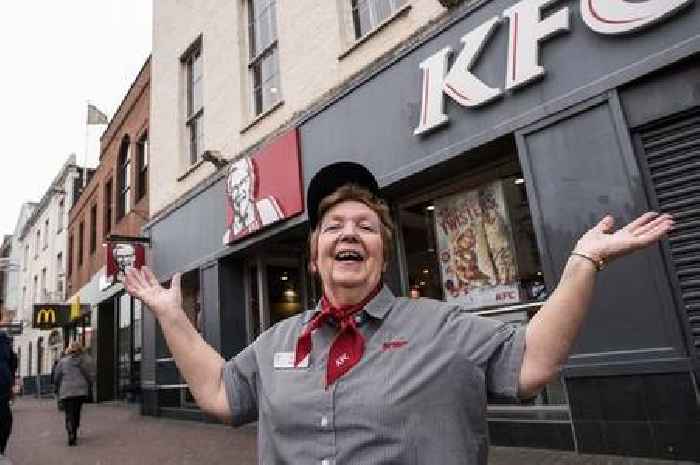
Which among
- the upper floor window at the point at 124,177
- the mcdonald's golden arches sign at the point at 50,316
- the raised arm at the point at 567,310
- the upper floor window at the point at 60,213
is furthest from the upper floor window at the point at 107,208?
the raised arm at the point at 567,310

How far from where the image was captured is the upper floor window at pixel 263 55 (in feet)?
30.3

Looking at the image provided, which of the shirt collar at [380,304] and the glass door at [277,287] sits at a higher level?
the glass door at [277,287]

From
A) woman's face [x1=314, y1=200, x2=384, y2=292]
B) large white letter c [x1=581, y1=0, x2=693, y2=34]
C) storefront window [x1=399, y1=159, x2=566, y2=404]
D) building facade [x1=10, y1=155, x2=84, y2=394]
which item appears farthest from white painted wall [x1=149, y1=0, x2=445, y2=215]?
building facade [x1=10, y1=155, x2=84, y2=394]

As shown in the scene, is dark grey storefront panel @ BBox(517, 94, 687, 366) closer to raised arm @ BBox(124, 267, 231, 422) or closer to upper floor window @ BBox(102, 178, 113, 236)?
raised arm @ BBox(124, 267, 231, 422)

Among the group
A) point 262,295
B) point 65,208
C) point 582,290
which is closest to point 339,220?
point 582,290

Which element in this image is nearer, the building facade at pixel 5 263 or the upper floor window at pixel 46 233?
the upper floor window at pixel 46 233

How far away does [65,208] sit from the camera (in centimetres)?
2444

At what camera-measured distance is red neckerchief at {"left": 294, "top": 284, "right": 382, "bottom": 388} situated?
1553 millimetres

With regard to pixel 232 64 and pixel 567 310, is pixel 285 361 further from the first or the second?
pixel 232 64

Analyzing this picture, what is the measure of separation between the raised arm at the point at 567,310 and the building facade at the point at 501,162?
2.24m

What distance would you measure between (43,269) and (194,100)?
795 inches

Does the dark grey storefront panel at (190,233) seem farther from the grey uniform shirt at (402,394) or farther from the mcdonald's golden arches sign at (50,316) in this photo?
the mcdonald's golden arches sign at (50,316)

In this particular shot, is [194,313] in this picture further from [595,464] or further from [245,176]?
[595,464]

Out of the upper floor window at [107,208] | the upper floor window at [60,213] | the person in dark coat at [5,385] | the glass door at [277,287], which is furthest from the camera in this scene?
the upper floor window at [60,213]
